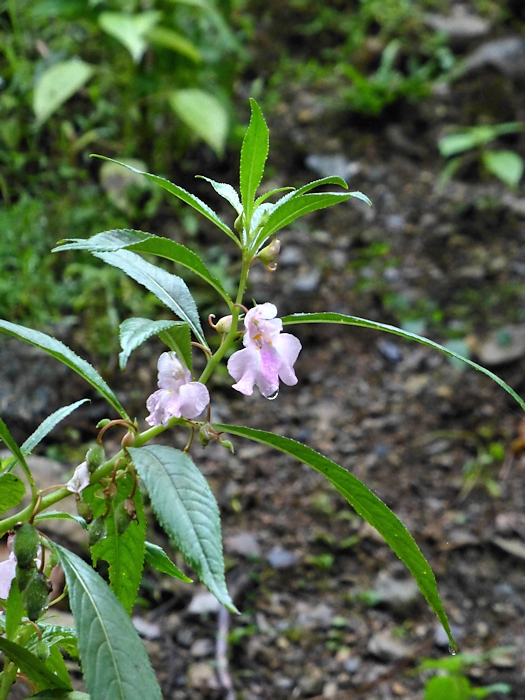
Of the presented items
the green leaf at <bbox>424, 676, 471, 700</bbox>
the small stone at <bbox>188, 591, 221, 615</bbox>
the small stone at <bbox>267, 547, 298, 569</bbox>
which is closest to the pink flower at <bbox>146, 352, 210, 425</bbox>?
the green leaf at <bbox>424, 676, 471, 700</bbox>

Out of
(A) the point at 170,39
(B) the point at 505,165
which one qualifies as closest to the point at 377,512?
(A) the point at 170,39

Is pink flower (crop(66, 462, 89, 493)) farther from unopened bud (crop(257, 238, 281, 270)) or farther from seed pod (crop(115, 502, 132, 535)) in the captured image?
unopened bud (crop(257, 238, 281, 270))

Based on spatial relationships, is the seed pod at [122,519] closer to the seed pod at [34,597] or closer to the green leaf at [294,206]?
the seed pod at [34,597]

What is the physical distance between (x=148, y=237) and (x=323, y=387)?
73.4 inches

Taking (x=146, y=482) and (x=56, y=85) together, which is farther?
(x=56, y=85)

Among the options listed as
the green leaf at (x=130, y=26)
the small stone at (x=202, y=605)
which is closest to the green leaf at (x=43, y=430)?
the small stone at (x=202, y=605)

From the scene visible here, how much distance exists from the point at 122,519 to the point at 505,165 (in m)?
2.68

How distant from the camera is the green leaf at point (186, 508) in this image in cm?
58

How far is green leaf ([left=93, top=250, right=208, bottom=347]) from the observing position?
0.78 metres

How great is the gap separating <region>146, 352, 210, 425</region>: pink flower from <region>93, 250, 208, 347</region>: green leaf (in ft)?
0.20

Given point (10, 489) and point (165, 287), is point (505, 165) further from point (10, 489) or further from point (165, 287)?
point (10, 489)

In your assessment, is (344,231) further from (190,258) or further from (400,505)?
(190,258)

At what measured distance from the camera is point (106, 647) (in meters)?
0.63

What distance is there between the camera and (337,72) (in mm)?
3539
